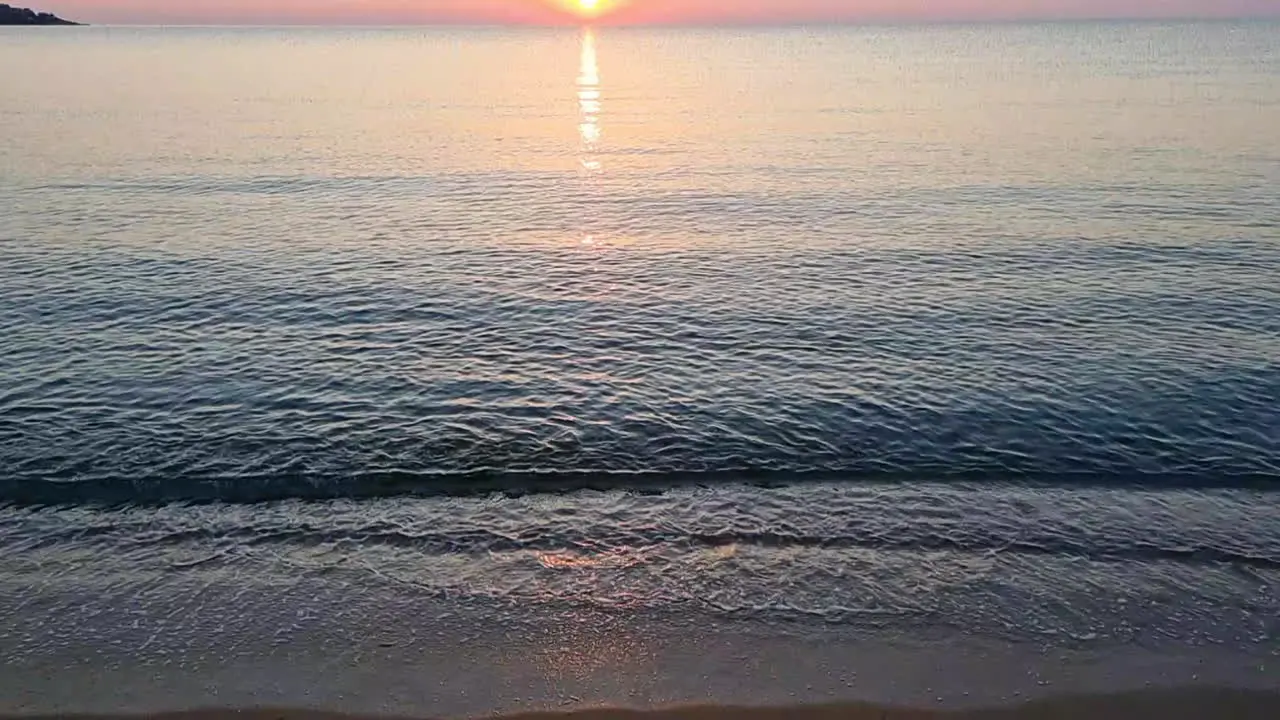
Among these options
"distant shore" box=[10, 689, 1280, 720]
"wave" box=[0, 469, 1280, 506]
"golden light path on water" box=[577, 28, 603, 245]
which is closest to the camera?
"distant shore" box=[10, 689, 1280, 720]

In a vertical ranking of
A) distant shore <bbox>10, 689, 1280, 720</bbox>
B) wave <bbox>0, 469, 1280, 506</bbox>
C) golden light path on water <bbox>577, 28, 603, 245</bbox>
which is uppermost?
distant shore <bbox>10, 689, 1280, 720</bbox>

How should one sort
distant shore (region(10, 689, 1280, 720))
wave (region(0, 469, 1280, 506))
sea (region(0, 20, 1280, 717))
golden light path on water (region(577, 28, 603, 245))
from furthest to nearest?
golden light path on water (region(577, 28, 603, 245))
wave (region(0, 469, 1280, 506))
sea (region(0, 20, 1280, 717))
distant shore (region(10, 689, 1280, 720))

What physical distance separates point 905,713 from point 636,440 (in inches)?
511

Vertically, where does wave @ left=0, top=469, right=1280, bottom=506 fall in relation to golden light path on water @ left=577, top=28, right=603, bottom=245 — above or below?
above

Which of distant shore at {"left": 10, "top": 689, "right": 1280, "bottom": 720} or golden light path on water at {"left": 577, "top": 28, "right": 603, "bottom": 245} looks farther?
golden light path on water at {"left": 577, "top": 28, "right": 603, "bottom": 245}

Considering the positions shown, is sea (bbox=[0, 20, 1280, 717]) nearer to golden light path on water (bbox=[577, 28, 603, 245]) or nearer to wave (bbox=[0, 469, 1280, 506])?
wave (bbox=[0, 469, 1280, 506])

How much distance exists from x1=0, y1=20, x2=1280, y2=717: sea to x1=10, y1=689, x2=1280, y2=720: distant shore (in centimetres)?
35

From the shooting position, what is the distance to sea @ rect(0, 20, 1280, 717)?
17.2m

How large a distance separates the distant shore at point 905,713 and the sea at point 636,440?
35cm

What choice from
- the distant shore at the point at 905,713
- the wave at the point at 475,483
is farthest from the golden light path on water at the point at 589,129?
the distant shore at the point at 905,713

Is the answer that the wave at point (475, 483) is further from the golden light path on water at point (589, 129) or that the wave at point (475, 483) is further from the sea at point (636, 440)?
the golden light path on water at point (589, 129)

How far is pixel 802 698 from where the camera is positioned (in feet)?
52.0

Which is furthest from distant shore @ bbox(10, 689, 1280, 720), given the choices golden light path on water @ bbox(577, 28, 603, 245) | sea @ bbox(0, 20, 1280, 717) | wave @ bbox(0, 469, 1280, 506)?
golden light path on water @ bbox(577, 28, 603, 245)

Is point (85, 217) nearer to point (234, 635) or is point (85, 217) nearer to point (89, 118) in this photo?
point (234, 635)
